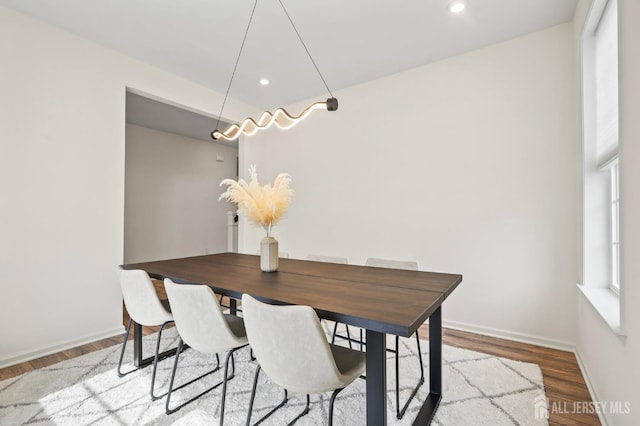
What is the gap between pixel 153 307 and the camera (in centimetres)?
197

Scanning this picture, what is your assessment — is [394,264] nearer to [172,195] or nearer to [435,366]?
[435,366]

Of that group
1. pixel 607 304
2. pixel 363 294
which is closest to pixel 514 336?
pixel 607 304

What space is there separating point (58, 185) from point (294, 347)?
2754 millimetres

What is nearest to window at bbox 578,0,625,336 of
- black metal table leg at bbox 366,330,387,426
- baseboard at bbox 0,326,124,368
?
black metal table leg at bbox 366,330,387,426

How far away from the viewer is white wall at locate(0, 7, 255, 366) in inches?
96.5

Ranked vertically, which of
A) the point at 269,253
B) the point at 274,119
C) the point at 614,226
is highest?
the point at 274,119

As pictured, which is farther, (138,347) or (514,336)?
(514,336)

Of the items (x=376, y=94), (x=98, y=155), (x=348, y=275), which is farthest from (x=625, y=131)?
(x=98, y=155)

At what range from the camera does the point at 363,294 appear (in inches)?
60.1

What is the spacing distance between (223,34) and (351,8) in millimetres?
1180

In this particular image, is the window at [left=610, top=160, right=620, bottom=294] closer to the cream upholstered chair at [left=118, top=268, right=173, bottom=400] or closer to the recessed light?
the recessed light

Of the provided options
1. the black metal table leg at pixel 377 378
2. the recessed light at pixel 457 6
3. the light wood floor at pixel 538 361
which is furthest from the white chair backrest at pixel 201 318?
the recessed light at pixel 457 6

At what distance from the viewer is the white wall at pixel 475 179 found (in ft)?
8.70

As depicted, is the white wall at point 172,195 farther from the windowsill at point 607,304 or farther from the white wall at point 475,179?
the windowsill at point 607,304
